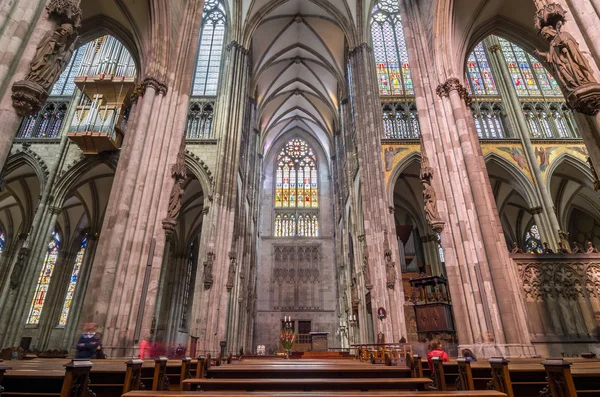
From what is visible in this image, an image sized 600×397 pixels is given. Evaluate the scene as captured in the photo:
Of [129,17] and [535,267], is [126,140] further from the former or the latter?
[535,267]

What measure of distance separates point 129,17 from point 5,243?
18.2 metres

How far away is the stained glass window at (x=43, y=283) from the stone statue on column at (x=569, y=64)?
75.3ft

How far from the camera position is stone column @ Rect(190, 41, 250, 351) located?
1358 centimetres

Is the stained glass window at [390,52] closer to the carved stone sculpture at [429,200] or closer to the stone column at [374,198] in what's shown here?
the stone column at [374,198]

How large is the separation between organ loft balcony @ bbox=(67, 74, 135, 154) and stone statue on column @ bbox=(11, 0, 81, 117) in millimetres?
10118

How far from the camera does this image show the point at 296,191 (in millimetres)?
31875

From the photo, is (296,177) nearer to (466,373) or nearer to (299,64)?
(299,64)

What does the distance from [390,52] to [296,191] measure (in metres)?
15.4

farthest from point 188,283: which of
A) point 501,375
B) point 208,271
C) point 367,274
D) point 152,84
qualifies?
point 501,375

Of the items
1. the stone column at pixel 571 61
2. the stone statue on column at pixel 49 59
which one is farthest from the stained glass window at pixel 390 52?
the stone statue on column at pixel 49 59

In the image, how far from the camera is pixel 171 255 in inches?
929

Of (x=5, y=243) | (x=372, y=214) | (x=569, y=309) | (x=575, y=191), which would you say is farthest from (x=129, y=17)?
(x=575, y=191)

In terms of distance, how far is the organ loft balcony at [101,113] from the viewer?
14.1 m

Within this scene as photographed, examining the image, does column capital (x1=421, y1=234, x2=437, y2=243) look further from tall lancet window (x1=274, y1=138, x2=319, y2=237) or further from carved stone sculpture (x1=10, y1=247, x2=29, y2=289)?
carved stone sculpture (x1=10, y1=247, x2=29, y2=289)
